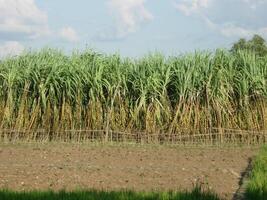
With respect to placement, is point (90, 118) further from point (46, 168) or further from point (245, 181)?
point (245, 181)

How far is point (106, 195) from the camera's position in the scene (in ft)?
22.0

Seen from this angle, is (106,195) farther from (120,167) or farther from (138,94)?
(138,94)

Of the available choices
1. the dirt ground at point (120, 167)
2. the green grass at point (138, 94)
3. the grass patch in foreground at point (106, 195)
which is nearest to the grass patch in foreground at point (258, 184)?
the dirt ground at point (120, 167)

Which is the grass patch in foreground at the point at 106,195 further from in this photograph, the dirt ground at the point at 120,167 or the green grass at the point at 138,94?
the green grass at the point at 138,94

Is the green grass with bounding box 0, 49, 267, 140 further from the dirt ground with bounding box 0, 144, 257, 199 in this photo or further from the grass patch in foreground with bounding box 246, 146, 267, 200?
the grass patch in foreground with bounding box 246, 146, 267, 200

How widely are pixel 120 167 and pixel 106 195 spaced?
313 centimetres

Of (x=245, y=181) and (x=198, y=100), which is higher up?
(x=198, y=100)

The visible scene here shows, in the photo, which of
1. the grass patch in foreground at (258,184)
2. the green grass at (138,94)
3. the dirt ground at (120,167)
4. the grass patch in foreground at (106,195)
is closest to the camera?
the grass patch in foreground at (106,195)

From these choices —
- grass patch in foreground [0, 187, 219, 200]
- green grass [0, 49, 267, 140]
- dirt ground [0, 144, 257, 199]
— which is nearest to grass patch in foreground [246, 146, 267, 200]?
dirt ground [0, 144, 257, 199]

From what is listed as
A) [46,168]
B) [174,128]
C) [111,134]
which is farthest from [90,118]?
[46,168]

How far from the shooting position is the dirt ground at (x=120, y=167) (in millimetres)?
8070

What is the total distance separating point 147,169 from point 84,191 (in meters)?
2.71

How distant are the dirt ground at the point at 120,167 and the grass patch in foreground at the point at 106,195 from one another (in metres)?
0.77

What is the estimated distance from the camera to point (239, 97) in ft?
49.2
